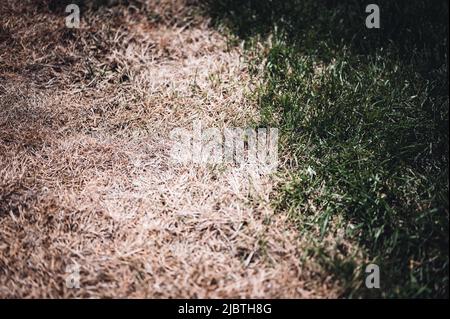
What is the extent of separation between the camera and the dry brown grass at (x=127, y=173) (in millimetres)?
1897

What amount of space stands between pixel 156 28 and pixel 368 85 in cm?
176

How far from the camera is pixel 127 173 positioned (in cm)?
228

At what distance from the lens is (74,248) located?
197 centimetres

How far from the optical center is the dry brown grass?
1897 millimetres

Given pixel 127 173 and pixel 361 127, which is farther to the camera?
pixel 361 127

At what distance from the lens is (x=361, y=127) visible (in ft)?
7.84

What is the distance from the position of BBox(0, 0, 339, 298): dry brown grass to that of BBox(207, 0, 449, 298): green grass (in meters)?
0.19

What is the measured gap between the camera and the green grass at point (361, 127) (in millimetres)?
1938

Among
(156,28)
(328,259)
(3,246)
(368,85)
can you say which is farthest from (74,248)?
(368,85)

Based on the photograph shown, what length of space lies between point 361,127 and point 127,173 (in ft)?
5.05

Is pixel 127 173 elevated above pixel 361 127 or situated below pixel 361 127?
below

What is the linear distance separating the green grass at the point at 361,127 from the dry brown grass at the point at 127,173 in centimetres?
19

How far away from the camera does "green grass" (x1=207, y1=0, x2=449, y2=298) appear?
194cm

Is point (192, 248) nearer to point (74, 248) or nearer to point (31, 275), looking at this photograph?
point (74, 248)
